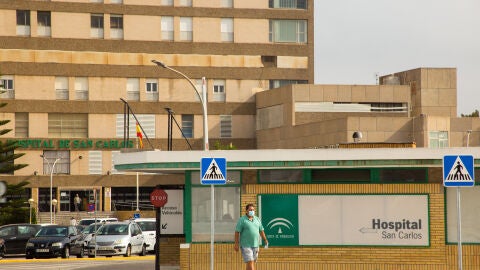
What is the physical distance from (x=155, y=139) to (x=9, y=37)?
45.8 ft

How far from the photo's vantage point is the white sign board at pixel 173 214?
28297mm

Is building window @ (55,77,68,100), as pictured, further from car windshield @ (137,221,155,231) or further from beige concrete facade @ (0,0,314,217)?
car windshield @ (137,221,155,231)

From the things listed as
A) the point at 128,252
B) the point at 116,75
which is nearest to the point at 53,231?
the point at 128,252

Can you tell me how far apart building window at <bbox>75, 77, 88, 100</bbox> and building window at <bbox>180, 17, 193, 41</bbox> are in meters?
8.74

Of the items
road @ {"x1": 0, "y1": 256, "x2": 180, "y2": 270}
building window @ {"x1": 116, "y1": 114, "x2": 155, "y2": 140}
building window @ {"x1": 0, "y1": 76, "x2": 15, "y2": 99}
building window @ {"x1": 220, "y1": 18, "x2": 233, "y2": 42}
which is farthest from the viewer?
building window @ {"x1": 220, "y1": 18, "x2": 233, "y2": 42}

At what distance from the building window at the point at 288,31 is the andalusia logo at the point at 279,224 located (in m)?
62.9

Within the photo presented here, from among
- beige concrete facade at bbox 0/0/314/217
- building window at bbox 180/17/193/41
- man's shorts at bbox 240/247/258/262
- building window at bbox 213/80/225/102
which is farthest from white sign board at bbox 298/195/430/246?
building window at bbox 180/17/193/41

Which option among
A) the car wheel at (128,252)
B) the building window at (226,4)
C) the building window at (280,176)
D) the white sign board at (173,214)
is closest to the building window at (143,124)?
the building window at (226,4)

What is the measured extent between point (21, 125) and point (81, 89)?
5.49 meters

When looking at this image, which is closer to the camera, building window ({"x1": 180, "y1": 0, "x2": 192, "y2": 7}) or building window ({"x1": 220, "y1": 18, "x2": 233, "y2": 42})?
building window ({"x1": 180, "y1": 0, "x2": 192, "y2": 7})

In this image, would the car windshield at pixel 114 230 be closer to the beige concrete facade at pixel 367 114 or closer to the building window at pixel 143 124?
the beige concrete facade at pixel 367 114

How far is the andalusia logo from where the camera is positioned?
2575 cm

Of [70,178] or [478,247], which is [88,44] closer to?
[70,178]

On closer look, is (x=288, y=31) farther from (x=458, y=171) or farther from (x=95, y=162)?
(x=458, y=171)
